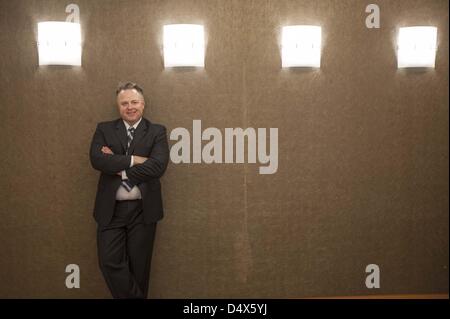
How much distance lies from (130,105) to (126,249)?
107 centimetres

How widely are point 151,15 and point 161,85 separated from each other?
564mm

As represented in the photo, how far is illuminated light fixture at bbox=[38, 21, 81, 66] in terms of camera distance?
4.20 meters

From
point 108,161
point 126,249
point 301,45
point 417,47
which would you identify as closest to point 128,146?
point 108,161

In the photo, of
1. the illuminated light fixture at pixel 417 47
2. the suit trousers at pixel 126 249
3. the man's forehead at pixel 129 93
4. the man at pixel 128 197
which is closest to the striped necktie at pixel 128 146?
the man at pixel 128 197

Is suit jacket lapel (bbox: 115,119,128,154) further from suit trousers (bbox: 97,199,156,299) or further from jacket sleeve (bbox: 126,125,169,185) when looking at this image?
suit trousers (bbox: 97,199,156,299)

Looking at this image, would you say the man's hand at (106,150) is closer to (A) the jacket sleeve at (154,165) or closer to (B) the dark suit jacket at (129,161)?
(B) the dark suit jacket at (129,161)

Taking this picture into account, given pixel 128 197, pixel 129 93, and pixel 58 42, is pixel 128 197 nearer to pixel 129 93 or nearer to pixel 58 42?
pixel 129 93

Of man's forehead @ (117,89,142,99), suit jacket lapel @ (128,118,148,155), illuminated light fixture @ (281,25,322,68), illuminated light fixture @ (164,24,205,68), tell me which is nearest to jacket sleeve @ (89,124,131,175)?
suit jacket lapel @ (128,118,148,155)

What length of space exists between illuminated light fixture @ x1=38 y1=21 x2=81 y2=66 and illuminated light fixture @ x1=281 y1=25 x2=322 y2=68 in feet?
5.38

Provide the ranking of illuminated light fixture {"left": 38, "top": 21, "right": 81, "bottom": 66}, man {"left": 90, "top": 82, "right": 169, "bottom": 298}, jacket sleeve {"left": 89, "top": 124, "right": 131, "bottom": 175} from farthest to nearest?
illuminated light fixture {"left": 38, "top": 21, "right": 81, "bottom": 66} < man {"left": 90, "top": 82, "right": 169, "bottom": 298} < jacket sleeve {"left": 89, "top": 124, "right": 131, "bottom": 175}

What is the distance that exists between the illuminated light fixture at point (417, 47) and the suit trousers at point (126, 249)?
7.98ft

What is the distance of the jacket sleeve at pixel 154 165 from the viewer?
385cm

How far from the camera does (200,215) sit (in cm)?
451

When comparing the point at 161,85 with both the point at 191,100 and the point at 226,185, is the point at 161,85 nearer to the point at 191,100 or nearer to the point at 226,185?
the point at 191,100
